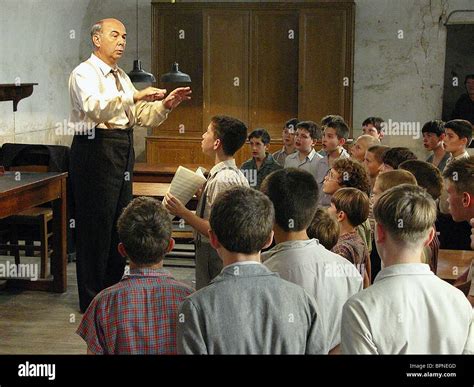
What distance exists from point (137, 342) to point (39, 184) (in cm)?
332

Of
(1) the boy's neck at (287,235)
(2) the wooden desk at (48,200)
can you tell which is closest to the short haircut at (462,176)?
(1) the boy's neck at (287,235)

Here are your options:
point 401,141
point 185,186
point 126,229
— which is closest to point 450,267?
point 185,186

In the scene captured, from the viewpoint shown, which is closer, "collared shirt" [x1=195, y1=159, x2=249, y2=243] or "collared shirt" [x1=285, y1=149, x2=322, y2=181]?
"collared shirt" [x1=195, y1=159, x2=249, y2=243]

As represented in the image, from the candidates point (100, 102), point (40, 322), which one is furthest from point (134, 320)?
point (40, 322)

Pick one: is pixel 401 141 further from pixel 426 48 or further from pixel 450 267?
pixel 450 267

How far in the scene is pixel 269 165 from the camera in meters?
7.09

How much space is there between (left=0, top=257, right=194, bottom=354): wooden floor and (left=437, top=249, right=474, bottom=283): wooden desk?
2052 mm

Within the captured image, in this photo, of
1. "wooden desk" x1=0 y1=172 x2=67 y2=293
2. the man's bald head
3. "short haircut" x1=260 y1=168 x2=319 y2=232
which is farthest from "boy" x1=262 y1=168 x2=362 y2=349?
"wooden desk" x1=0 y1=172 x2=67 y2=293

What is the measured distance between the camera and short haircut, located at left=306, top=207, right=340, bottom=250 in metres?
3.46

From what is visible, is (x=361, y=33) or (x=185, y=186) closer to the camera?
(x=185, y=186)

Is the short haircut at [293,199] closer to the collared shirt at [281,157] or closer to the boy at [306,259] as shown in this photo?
the boy at [306,259]

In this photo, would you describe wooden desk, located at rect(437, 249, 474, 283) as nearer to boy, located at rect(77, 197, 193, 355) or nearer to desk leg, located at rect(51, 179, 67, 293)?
boy, located at rect(77, 197, 193, 355)

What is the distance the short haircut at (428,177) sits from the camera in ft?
14.0

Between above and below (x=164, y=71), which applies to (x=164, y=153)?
below
